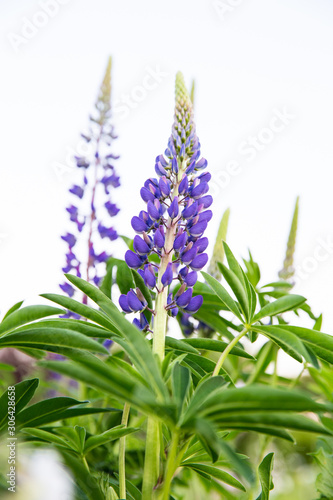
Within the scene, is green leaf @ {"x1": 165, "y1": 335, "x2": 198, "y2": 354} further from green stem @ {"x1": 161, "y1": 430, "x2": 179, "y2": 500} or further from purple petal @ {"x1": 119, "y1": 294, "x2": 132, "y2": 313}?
green stem @ {"x1": 161, "y1": 430, "x2": 179, "y2": 500}

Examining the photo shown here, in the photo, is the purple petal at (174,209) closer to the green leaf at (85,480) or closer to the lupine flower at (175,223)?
the lupine flower at (175,223)

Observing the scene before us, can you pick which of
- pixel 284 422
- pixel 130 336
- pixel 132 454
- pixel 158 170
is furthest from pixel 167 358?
pixel 132 454

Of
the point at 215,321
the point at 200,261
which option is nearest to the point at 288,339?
the point at 200,261

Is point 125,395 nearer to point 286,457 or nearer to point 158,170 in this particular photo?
point 158,170

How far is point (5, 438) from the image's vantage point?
0.88 m

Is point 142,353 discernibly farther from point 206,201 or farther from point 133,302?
point 206,201

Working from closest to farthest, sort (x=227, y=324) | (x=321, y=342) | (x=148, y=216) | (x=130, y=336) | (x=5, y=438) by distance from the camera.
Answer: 1. (x=130, y=336)
2. (x=321, y=342)
3. (x=5, y=438)
4. (x=148, y=216)
5. (x=227, y=324)

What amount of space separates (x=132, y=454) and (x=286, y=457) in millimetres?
1063

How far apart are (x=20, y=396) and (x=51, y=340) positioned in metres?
0.19

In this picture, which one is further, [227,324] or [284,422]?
[227,324]

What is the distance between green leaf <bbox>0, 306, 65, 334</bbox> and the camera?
0.77 metres

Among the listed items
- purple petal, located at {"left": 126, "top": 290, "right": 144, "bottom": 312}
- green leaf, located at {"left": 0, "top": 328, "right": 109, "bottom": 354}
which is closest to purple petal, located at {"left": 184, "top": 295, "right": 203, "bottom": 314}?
purple petal, located at {"left": 126, "top": 290, "right": 144, "bottom": 312}

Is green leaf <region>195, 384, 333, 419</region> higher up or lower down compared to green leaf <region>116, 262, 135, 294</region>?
lower down

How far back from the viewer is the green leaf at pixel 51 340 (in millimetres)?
640
